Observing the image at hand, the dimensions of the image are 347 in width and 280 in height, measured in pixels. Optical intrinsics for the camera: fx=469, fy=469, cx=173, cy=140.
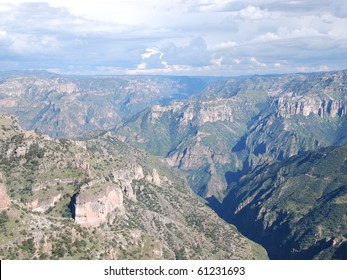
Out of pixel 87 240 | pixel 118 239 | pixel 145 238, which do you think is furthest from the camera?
pixel 145 238

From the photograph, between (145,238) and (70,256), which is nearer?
(70,256)

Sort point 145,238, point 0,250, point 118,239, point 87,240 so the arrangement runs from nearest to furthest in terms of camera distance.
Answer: point 0,250, point 87,240, point 118,239, point 145,238

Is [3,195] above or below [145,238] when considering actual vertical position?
above
